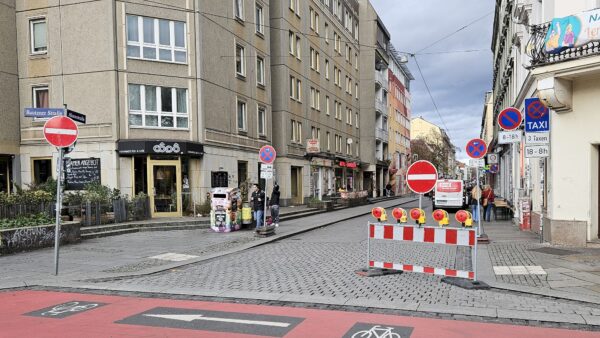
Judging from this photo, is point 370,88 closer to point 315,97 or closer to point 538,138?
point 315,97

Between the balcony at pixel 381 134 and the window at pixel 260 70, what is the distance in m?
26.9

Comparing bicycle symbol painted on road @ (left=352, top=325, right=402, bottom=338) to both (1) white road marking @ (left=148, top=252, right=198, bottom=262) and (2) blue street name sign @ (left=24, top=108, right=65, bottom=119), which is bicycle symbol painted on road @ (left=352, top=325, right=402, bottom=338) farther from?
(2) blue street name sign @ (left=24, top=108, right=65, bottom=119)

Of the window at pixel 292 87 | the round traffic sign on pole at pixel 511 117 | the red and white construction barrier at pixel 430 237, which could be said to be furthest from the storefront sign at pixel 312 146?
the red and white construction barrier at pixel 430 237

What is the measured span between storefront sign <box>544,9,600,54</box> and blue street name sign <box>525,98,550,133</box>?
164 cm

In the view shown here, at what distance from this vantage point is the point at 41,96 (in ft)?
67.9

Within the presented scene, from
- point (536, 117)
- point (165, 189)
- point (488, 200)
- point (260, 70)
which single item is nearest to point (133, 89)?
point (165, 189)

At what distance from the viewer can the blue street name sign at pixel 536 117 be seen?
11422 millimetres

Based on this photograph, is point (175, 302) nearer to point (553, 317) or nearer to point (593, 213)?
point (553, 317)

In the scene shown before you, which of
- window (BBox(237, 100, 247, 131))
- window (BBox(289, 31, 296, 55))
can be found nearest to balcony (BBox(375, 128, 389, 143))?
window (BBox(289, 31, 296, 55))

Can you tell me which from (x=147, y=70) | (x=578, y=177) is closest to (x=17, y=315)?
(x=578, y=177)

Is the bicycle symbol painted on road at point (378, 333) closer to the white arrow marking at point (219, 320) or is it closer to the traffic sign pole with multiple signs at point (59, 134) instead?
the white arrow marking at point (219, 320)

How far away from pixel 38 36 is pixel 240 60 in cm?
943

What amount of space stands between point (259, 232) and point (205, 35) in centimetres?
1065

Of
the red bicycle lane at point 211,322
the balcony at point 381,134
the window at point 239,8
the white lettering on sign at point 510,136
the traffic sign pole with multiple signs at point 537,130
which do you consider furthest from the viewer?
the balcony at point 381,134
